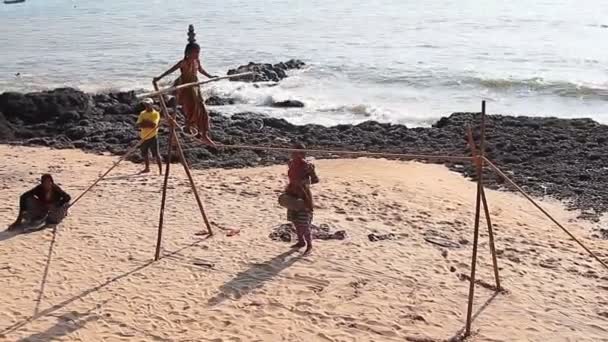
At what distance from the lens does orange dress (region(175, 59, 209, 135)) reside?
28.7 ft

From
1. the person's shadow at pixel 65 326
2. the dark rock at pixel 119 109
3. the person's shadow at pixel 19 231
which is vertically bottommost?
the person's shadow at pixel 65 326

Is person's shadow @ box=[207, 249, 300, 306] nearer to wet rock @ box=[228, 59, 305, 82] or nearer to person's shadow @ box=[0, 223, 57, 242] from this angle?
person's shadow @ box=[0, 223, 57, 242]

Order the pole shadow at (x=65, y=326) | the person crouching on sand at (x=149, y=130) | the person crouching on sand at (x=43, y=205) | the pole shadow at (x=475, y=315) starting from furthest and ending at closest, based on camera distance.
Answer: the person crouching on sand at (x=149, y=130) → the person crouching on sand at (x=43, y=205) → the pole shadow at (x=475, y=315) → the pole shadow at (x=65, y=326)

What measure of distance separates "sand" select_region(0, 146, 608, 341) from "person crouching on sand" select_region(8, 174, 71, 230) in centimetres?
25

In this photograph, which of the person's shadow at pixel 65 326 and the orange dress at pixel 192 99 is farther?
the orange dress at pixel 192 99

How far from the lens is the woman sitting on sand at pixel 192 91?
342 inches

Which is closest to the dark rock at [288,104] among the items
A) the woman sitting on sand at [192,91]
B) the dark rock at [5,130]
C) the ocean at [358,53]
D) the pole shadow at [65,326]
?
the ocean at [358,53]

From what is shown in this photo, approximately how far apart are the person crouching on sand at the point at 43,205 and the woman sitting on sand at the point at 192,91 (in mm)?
2366

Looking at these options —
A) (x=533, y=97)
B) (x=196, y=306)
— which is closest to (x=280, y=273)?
(x=196, y=306)

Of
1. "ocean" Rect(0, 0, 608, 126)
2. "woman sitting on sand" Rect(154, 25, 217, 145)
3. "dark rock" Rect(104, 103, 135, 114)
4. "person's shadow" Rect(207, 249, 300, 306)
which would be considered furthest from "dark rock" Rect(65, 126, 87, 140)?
"person's shadow" Rect(207, 249, 300, 306)

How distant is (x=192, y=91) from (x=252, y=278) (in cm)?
241

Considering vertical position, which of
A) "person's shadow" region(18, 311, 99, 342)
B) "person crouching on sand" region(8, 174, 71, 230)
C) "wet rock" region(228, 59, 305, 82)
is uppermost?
"wet rock" region(228, 59, 305, 82)

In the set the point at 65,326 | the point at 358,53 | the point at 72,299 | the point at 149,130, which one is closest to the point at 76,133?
the point at 149,130

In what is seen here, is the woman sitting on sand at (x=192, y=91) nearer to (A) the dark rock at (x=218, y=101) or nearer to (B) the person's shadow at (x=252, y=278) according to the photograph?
(B) the person's shadow at (x=252, y=278)
